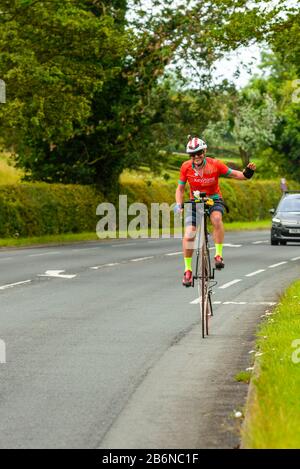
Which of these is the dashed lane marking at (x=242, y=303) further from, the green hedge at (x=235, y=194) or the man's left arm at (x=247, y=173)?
the green hedge at (x=235, y=194)

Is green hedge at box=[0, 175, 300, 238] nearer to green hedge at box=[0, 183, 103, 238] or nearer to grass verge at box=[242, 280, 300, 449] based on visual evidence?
green hedge at box=[0, 183, 103, 238]

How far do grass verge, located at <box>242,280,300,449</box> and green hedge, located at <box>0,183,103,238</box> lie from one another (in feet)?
91.3

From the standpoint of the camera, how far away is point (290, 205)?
3731 centimetres

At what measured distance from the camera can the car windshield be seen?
36875 mm

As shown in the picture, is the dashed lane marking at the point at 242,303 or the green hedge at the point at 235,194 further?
the green hedge at the point at 235,194

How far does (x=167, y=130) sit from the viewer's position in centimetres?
A: 4953

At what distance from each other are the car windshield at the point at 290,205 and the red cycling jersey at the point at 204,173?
24433 mm

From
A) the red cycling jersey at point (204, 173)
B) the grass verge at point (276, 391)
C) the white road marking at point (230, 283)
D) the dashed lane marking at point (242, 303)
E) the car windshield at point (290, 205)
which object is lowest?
the white road marking at point (230, 283)

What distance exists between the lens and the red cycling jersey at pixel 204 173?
40.9ft

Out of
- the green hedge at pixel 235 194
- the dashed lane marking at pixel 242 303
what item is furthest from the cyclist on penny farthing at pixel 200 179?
the green hedge at pixel 235 194

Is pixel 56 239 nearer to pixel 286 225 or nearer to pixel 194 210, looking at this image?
pixel 286 225

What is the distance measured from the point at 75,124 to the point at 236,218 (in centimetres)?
2296

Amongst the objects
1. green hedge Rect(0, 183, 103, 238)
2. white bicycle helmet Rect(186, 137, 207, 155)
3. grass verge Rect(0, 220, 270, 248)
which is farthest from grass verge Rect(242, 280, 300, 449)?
green hedge Rect(0, 183, 103, 238)

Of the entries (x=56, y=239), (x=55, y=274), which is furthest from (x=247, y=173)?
(x=56, y=239)
